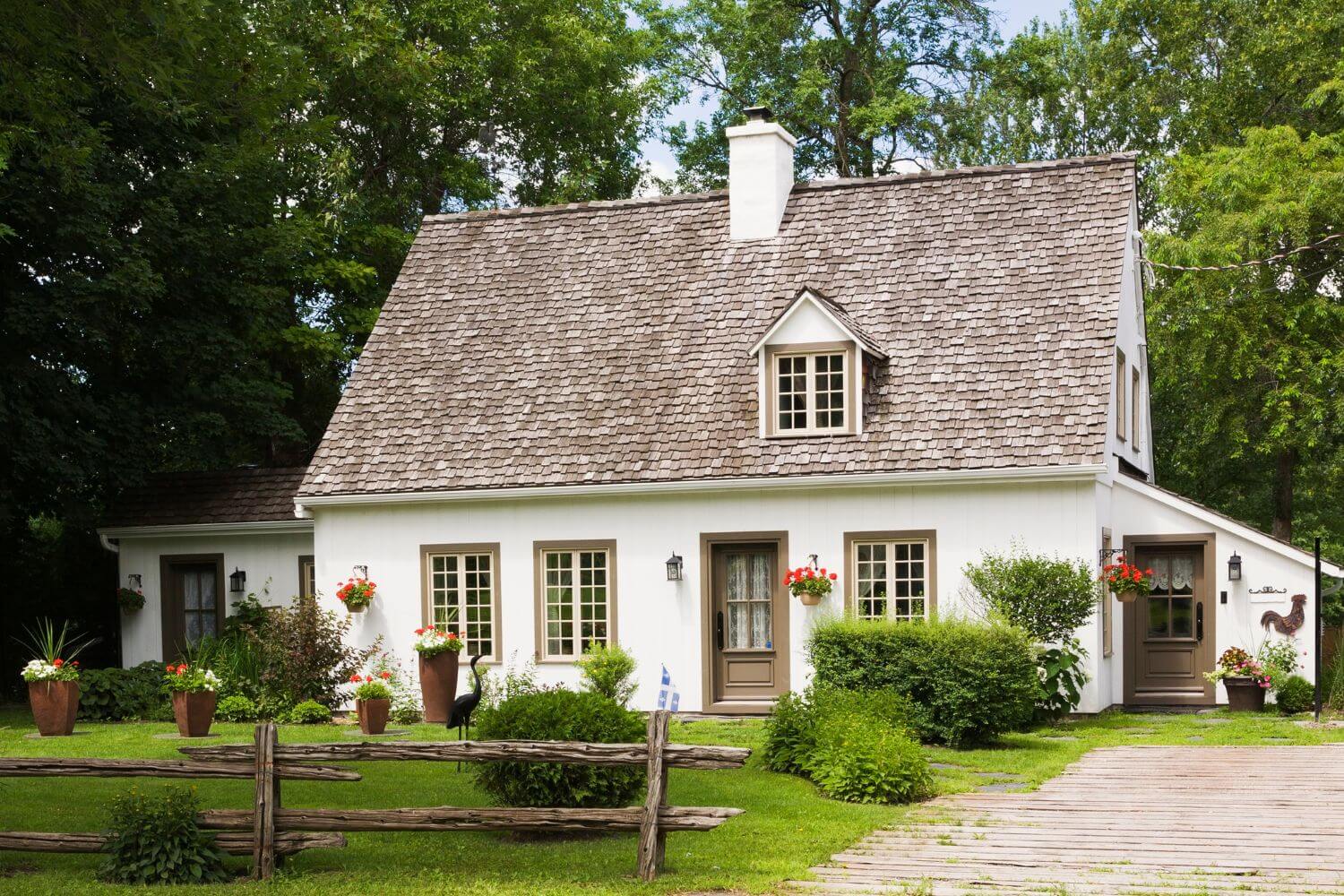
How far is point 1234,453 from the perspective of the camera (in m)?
28.1

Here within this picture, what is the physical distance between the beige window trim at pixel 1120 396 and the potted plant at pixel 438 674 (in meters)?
8.98

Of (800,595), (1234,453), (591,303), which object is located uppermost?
(591,303)

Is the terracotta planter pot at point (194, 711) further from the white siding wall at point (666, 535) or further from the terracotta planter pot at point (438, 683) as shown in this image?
the white siding wall at point (666, 535)

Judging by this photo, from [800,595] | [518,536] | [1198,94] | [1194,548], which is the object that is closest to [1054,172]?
[1194,548]

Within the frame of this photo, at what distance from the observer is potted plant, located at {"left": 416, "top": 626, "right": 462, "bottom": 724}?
18750mm

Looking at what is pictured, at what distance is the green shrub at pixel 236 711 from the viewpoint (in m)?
19.0

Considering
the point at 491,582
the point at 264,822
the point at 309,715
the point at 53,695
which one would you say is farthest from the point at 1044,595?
the point at 53,695

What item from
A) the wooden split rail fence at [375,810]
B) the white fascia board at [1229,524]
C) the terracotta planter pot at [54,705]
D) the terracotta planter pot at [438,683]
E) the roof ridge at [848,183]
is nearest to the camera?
the wooden split rail fence at [375,810]

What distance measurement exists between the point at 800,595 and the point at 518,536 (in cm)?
387

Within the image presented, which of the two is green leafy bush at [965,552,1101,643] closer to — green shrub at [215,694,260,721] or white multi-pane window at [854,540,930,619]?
white multi-pane window at [854,540,930,619]

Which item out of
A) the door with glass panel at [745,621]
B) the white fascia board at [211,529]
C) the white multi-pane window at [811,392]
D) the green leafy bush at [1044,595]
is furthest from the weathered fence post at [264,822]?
the white fascia board at [211,529]


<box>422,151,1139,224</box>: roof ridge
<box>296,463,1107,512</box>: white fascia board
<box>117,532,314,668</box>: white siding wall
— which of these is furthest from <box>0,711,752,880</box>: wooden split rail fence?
<box>422,151,1139,224</box>: roof ridge

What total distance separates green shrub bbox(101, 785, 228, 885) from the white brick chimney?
44.8 feet

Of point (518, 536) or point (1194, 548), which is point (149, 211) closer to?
point (518, 536)
